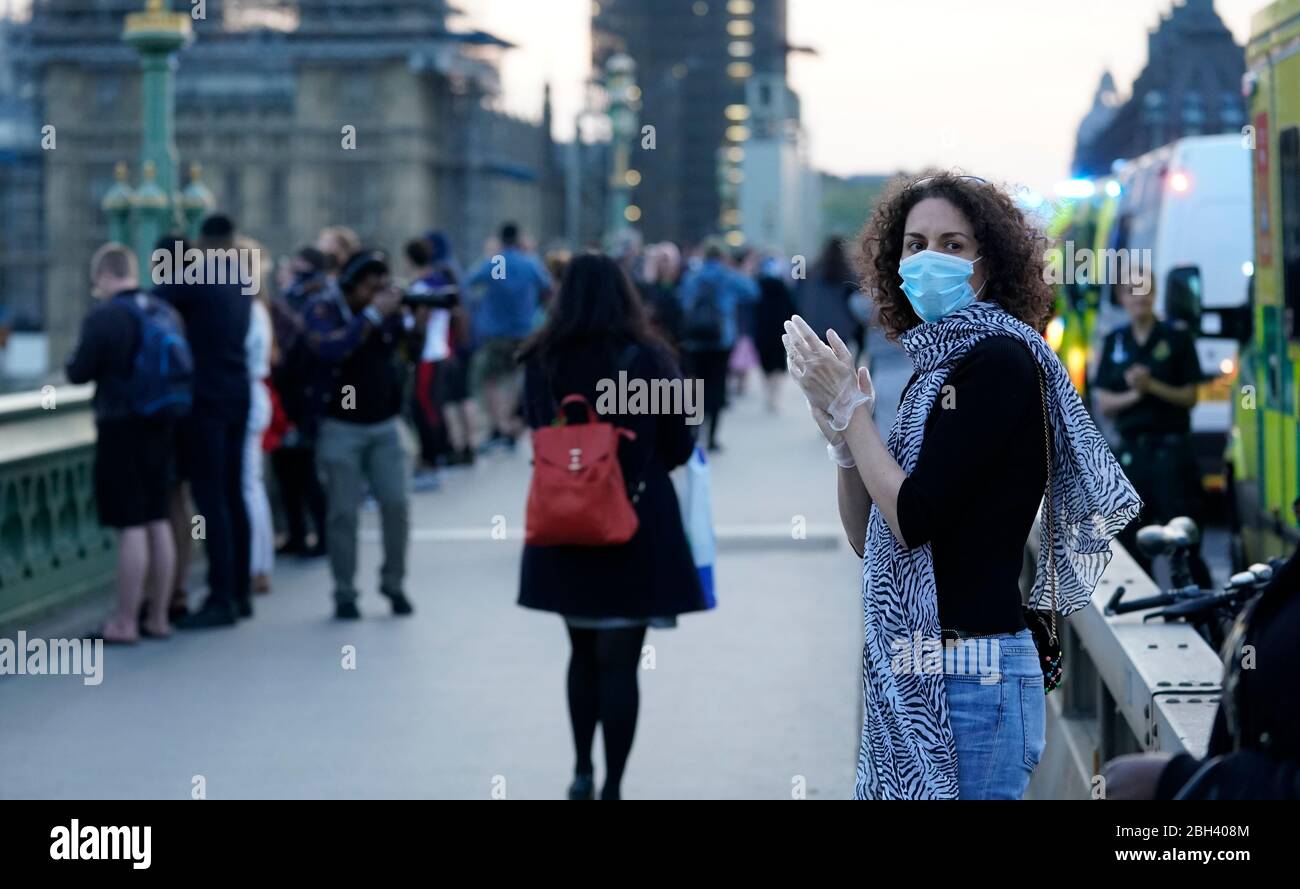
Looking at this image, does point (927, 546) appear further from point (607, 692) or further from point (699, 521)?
point (699, 521)

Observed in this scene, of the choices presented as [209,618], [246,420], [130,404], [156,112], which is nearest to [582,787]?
[130,404]

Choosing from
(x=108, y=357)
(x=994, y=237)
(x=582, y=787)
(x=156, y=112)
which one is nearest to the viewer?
(x=994, y=237)

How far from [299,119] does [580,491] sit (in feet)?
327

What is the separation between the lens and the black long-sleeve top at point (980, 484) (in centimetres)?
324

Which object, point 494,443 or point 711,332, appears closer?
point 494,443

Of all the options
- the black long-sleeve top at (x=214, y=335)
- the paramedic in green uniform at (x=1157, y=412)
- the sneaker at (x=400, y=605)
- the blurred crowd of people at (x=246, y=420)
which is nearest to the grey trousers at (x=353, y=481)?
the blurred crowd of people at (x=246, y=420)

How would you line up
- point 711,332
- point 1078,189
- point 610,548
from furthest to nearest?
point 1078,189
point 711,332
point 610,548

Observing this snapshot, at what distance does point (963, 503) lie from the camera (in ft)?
10.7

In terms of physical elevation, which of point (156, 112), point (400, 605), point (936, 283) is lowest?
point (400, 605)

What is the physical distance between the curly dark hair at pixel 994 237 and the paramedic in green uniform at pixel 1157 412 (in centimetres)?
566

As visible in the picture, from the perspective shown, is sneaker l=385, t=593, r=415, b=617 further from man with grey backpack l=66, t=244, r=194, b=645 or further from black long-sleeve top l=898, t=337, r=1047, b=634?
black long-sleeve top l=898, t=337, r=1047, b=634

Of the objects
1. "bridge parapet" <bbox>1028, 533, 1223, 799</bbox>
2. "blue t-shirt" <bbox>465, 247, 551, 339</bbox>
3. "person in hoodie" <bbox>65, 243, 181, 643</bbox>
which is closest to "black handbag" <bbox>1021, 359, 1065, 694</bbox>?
"bridge parapet" <bbox>1028, 533, 1223, 799</bbox>
